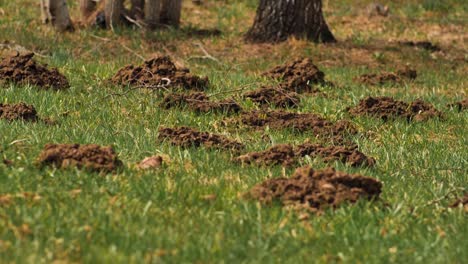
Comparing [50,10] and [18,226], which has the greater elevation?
[18,226]

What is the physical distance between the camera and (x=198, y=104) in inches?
349

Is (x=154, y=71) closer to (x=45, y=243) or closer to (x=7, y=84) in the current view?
(x=7, y=84)

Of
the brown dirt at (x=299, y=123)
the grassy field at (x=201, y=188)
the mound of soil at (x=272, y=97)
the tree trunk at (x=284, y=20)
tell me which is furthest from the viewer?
the tree trunk at (x=284, y=20)

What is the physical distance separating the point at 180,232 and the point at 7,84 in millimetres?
4887

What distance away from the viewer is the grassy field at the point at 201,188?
4.59 m

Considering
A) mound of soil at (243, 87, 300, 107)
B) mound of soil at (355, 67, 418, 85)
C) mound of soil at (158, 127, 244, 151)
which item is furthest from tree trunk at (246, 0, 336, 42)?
mound of soil at (158, 127, 244, 151)

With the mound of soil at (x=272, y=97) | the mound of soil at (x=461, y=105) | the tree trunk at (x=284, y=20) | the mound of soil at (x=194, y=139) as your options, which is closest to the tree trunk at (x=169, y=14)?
the tree trunk at (x=284, y=20)

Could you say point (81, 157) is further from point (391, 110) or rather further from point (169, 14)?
point (169, 14)

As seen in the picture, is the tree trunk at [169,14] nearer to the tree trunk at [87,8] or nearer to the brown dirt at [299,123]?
→ the tree trunk at [87,8]

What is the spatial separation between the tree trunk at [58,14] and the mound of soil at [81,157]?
8.73 metres

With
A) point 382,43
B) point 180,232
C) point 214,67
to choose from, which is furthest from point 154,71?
point 382,43

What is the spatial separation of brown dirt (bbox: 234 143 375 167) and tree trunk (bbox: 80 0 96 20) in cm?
917

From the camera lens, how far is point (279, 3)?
1496 centimetres

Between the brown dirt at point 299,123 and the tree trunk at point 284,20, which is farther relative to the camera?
the tree trunk at point 284,20
